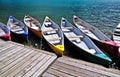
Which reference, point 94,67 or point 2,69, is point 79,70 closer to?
point 94,67

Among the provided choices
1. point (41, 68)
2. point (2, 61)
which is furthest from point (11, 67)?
point (41, 68)

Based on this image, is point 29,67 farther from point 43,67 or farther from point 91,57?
point 91,57

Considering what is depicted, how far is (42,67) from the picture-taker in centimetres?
610

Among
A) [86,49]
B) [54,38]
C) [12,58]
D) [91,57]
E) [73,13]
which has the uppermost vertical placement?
[73,13]

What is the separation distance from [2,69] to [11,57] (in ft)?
3.45

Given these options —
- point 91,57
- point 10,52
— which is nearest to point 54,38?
point 91,57

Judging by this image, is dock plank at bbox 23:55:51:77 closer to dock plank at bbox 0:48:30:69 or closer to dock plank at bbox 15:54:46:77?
dock plank at bbox 15:54:46:77

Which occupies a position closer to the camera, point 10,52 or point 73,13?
point 10,52

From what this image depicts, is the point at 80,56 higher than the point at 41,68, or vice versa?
the point at 41,68

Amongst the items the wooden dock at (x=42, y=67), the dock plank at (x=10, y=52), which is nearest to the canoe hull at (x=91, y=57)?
the wooden dock at (x=42, y=67)

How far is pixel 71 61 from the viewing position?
680 centimetres

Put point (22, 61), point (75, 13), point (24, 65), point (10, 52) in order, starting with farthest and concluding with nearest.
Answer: point (75, 13) → point (10, 52) → point (22, 61) → point (24, 65)

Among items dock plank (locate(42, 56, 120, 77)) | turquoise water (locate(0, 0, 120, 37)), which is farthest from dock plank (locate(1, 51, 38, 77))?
turquoise water (locate(0, 0, 120, 37))

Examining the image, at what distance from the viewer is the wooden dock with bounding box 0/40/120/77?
5742 millimetres
